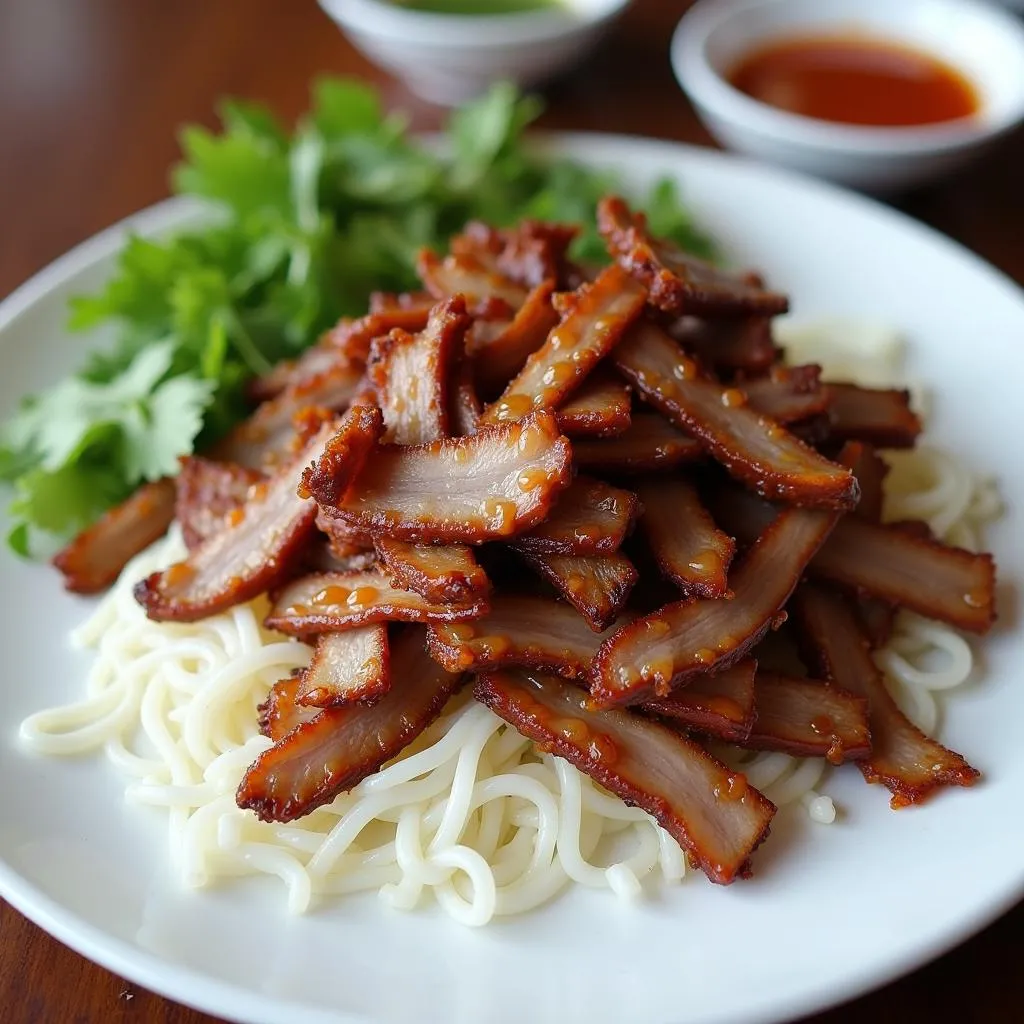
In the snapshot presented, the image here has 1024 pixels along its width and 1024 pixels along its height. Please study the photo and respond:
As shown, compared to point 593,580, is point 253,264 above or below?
below

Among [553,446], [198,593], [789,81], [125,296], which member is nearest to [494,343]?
[553,446]

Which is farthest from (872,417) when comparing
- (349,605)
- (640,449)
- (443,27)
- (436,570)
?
(443,27)

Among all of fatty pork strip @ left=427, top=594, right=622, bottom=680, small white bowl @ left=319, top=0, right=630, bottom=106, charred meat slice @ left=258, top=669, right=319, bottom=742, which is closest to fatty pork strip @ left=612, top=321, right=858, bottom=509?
fatty pork strip @ left=427, top=594, right=622, bottom=680

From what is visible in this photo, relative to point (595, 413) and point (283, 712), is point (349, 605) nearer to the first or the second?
point (283, 712)

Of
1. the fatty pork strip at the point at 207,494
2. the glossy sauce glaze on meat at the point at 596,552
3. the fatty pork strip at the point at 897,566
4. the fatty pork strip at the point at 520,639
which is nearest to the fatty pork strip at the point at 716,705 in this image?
the glossy sauce glaze on meat at the point at 596,552

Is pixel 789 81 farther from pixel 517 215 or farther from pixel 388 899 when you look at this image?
pixel 388 899

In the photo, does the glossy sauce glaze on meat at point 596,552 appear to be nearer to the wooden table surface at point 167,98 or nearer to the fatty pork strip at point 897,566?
the fatty pork strip at point 897,566
